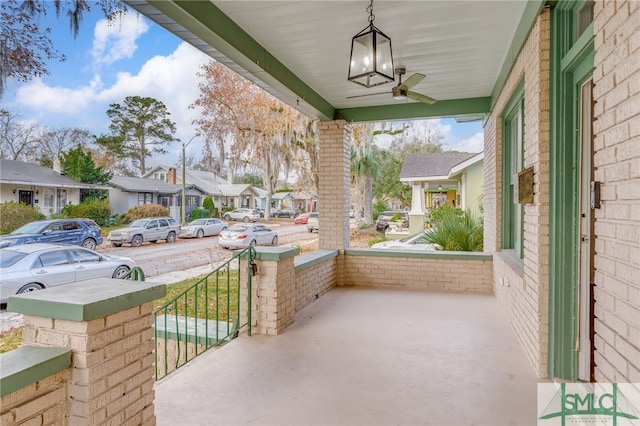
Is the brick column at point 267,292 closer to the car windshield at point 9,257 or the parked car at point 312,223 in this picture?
the car windshield at point 9,257

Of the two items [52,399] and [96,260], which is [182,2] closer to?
[96,260]

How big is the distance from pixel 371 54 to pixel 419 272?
12.2 ft

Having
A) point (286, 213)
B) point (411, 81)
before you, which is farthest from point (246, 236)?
point (411, 81)

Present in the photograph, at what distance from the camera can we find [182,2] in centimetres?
244

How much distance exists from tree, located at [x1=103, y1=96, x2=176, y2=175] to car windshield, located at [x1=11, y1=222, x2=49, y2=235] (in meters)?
0.91

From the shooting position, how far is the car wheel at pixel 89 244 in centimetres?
306

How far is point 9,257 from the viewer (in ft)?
7.59

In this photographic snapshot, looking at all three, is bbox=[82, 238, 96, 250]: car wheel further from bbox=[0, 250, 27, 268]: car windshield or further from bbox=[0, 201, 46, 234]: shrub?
bbox=[0, 250, 27, 268]: car windshield

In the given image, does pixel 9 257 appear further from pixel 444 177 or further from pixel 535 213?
pixel 444 177

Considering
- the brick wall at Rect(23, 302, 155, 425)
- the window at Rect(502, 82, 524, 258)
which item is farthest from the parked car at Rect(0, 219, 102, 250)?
the window at Rect(502, 82, 524, 258)

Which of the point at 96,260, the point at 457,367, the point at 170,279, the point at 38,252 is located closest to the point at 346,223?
the point at 170,279

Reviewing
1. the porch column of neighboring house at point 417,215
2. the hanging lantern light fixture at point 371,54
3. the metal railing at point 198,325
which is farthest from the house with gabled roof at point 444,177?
the metal railing at point 198,325

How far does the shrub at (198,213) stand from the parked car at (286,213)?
1.92 meters

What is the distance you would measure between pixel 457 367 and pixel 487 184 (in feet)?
11.5
